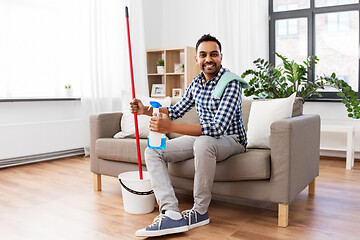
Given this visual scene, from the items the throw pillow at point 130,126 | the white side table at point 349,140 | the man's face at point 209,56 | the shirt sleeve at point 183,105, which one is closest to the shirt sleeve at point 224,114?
the man's face at point 209,56

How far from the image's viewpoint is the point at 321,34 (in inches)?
168

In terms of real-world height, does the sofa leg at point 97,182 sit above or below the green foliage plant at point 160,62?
below

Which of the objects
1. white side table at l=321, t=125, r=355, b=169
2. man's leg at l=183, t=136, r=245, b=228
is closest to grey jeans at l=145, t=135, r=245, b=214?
man's leg at l=183, t=136, r=245, b=228

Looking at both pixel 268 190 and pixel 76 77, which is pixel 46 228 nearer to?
pixel 268 190

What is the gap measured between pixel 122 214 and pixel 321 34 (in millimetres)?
3248

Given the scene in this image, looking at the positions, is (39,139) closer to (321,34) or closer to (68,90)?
(68,90)

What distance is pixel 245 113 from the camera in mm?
2639

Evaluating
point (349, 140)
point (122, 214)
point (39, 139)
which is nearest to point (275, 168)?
point (122, 214)

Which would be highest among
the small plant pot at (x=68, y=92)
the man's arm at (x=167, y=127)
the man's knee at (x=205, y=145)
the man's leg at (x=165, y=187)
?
the small plant pot at (x=68, y=92)

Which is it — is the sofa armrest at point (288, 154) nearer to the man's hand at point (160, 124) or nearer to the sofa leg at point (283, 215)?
the sofa leg at point (283, 215)

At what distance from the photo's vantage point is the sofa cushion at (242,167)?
6.61ft

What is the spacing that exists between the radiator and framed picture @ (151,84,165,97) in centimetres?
111

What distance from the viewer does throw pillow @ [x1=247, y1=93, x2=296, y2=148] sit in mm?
2332

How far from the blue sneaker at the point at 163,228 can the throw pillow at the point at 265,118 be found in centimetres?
77
